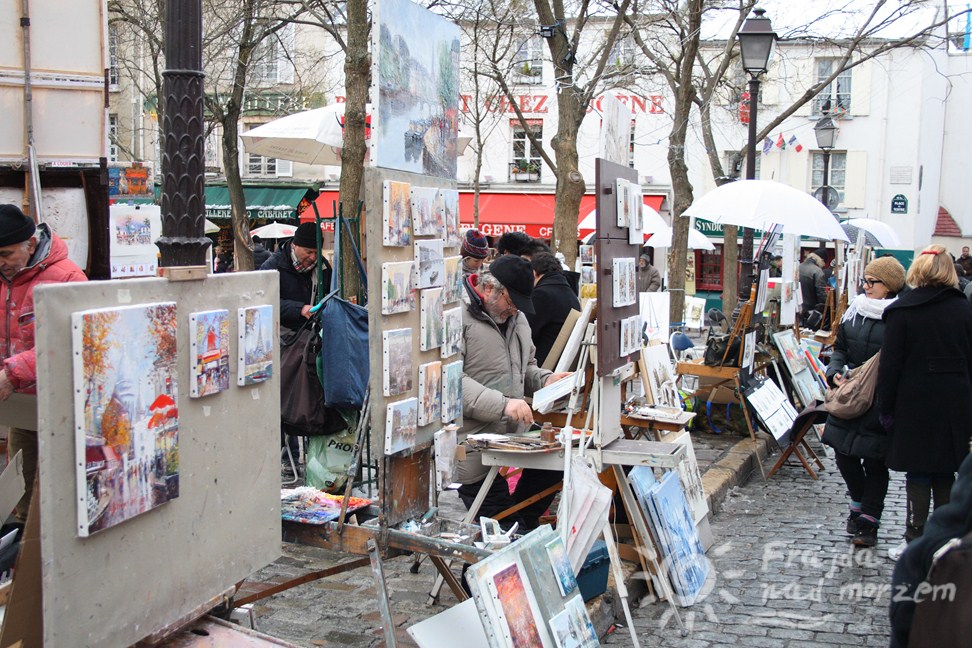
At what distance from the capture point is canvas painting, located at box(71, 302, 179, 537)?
2535 millimetres

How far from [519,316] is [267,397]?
2.26m

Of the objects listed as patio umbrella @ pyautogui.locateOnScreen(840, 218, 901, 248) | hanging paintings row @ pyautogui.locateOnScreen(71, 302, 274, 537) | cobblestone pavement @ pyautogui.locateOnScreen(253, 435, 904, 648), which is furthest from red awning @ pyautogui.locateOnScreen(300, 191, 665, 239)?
hanging paintings row @ pyautogui.locateOnScreen(71, 302, 274, 537)

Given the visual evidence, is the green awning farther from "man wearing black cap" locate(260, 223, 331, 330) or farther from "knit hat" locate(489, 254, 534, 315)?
"knit hat" locate(489, 254, 534, 315)

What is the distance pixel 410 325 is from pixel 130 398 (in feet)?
4.99

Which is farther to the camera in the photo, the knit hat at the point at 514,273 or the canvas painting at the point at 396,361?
the knit hat at the point at 514,273

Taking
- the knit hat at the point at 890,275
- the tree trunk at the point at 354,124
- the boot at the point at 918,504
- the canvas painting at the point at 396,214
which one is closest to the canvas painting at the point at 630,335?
the canvas painting at the point at 396,214

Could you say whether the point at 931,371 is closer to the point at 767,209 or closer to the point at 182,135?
the point at 767,209

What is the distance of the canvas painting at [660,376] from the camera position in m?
6.38

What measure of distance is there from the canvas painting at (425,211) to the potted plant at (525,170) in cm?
2641

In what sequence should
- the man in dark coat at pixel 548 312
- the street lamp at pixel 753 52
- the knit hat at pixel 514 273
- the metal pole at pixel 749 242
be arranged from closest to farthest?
the knit hat at pixel 514 273
the man in dark coat at pixel 548 312
the metal pole at pixel 749 242
the street lamp at pixel 753 52

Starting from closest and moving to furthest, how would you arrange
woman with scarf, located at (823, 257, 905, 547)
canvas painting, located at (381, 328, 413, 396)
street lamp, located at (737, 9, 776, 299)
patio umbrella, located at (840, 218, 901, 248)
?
1. canvas painting, located at (381, 328, 413, 396)
2. woman with scarf, located at (823, 257, 905, 547)
3. street lamp, located at (737, 9, 776, 299)
4. patio umbrella, located at (840, 218, 901, 248)

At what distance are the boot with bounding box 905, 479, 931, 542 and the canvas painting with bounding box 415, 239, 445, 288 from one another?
133 inches

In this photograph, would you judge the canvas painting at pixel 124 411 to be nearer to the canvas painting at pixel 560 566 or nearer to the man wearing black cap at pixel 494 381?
the canvas painting at pixel 560 566

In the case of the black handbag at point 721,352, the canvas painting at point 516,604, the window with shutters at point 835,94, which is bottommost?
the canvas painting at point 516,604
